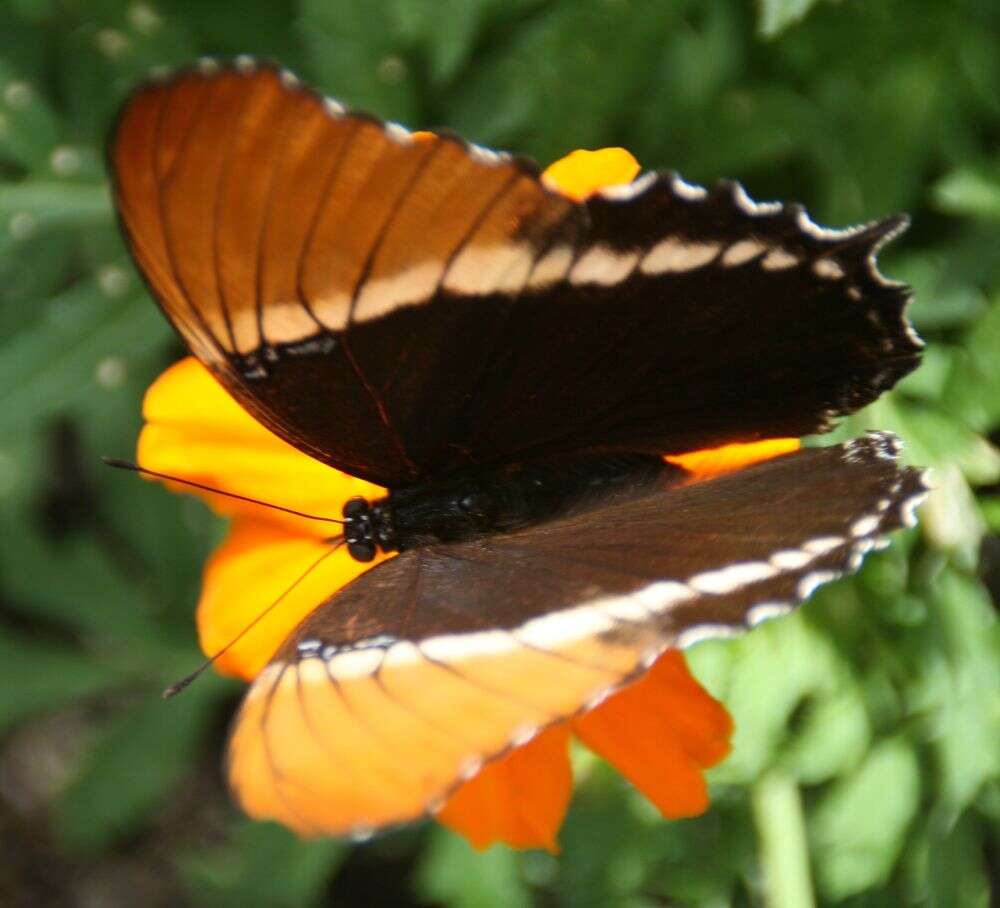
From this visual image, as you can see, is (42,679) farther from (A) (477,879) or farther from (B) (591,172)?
Result: (B) (591,172)

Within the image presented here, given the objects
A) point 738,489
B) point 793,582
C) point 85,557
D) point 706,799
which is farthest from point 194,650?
point 793,582

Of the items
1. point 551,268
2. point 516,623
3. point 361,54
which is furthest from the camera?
point 361,54

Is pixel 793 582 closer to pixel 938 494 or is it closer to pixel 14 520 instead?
pixel 938 494

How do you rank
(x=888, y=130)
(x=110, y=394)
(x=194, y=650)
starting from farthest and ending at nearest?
(x=194, y=650), (x=110, y=394), (x=888, y=130)

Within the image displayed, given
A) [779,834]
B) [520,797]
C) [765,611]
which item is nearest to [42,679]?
[520,797]

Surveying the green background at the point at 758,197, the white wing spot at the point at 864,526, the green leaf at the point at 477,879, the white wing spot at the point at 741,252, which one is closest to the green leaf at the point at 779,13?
the green background at the point at 758,197

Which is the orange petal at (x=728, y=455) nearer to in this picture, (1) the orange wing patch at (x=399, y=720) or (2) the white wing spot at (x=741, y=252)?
(2) the white wing spot at (x=741, y=252)
